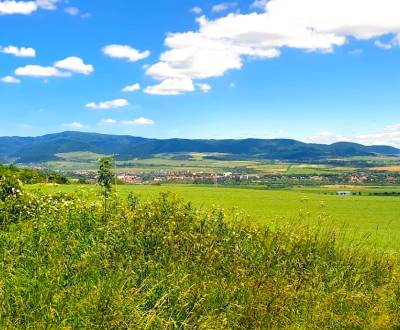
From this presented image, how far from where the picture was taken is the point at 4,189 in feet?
46.0

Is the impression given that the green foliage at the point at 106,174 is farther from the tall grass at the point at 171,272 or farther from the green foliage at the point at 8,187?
the green foliage at the point at 8,187

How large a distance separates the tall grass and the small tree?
0.92 m

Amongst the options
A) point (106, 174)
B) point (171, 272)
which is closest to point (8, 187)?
point (106, 174)

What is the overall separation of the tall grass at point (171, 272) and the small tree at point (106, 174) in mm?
921

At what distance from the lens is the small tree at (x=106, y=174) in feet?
50.4

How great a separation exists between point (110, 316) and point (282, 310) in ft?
11.9

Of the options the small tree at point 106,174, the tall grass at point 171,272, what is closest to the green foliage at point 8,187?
the tall grass at point 171,272

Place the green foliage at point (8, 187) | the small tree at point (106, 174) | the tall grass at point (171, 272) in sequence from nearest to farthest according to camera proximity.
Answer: the tall grass at point (171, 272) < the green foliage at point (8, 187) < the small tree at point (106, 174)

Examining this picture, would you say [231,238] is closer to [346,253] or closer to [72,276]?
[346,253]

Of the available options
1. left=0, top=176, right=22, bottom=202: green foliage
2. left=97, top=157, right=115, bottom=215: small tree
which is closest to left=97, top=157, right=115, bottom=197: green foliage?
left=97, top=157, right=115, bottom=215: small tree

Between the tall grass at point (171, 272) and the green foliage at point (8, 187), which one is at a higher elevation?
the green foliage at point (8, 187)

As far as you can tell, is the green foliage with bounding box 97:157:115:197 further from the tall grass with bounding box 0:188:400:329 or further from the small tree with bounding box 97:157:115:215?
the tall grass with bounding box 0:188:400:329

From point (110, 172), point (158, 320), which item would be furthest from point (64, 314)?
point (110, 172)

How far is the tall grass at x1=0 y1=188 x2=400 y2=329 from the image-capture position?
8102 millimetres
